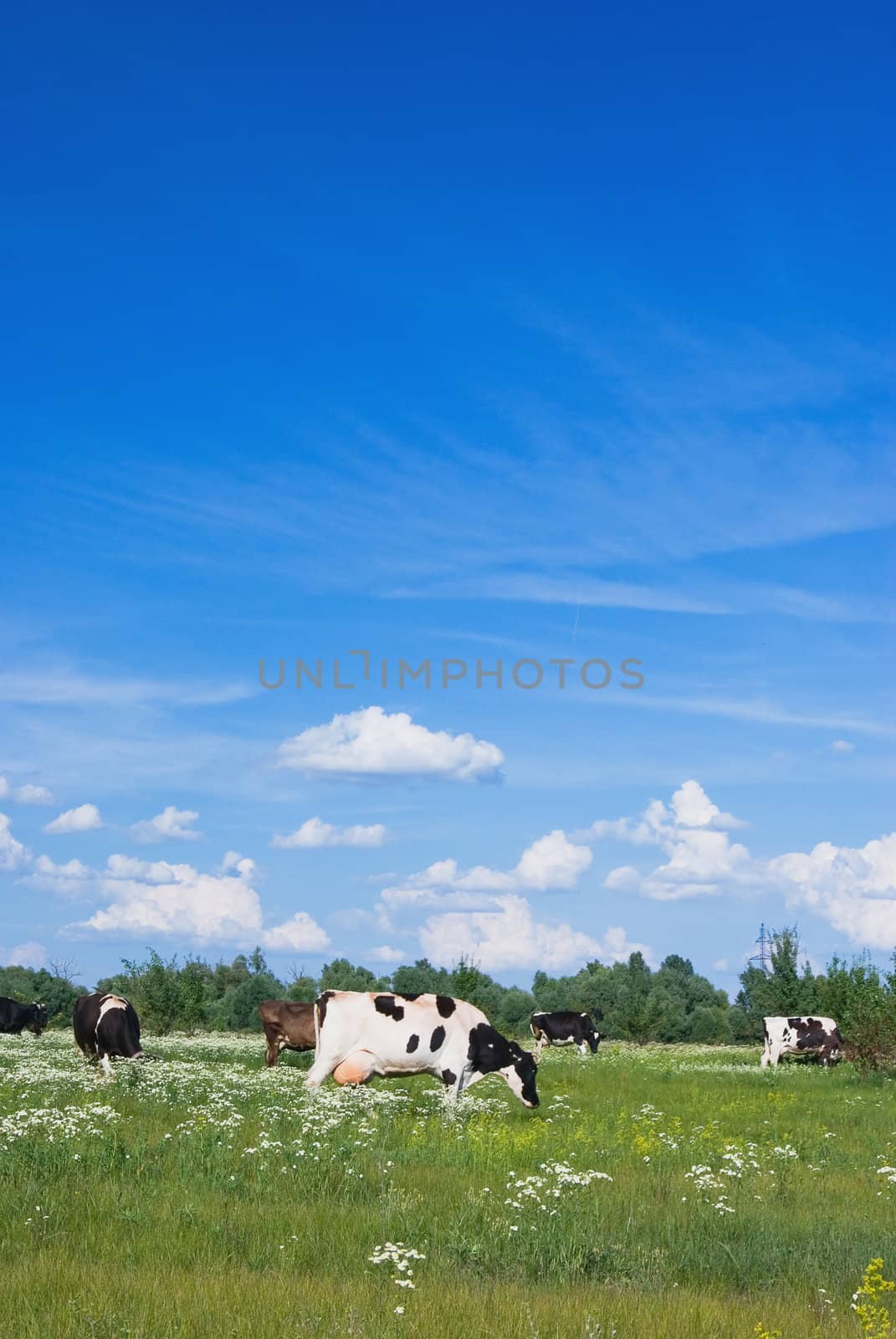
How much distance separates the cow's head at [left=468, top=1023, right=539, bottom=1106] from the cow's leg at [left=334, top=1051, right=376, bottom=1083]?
2.07 m

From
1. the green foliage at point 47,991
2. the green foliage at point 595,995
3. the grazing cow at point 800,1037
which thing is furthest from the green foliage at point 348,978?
the grazing cow at point 800,1037

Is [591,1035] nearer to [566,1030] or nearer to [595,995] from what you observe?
[566,1030]

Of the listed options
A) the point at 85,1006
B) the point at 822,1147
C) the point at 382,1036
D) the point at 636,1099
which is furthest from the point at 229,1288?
the point at 85,1006

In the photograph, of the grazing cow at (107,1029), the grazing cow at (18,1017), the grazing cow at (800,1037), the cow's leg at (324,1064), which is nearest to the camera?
the cow's leg at (324,1064)

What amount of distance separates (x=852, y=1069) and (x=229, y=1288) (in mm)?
40923

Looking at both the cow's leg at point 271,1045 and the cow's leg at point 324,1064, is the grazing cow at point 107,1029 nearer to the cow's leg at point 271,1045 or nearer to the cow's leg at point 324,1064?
the cow's leg at point 271,1045

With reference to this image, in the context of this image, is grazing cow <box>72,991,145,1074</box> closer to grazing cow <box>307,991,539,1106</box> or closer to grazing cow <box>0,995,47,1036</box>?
grazing cow <box>307,991,539,1106</box>

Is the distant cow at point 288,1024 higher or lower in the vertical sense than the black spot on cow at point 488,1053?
lower

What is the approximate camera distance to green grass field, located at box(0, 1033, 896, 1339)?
28.1ft

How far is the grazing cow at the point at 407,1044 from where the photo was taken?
2412cm

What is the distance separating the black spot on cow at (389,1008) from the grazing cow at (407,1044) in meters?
0.02

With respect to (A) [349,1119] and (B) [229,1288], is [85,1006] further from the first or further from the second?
(B) [229,1288]

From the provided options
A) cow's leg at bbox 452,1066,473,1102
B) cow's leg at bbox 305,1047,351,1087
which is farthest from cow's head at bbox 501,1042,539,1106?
cow's leg at bbox 305,1047,351,1087

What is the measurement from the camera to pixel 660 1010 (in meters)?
91.0
